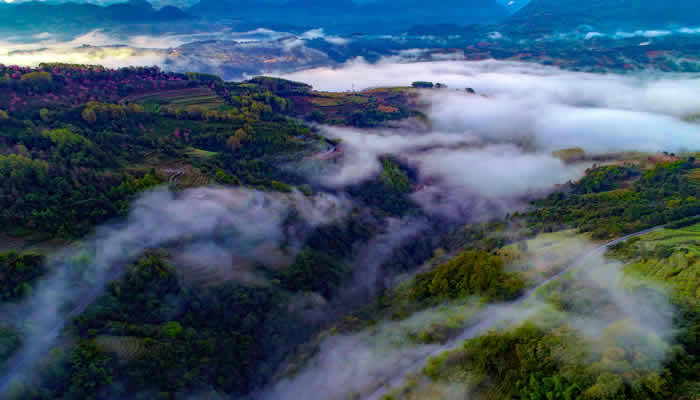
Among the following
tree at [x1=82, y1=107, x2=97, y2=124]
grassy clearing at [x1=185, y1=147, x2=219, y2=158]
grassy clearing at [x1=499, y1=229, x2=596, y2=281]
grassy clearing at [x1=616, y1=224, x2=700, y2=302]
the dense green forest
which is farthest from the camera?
grassy clearing at [x1=185, y1=147, x2=219, y2=158]

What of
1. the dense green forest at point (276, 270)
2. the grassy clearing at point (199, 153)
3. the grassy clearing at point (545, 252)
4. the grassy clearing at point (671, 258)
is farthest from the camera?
the grassy clearing at point (199, 153)

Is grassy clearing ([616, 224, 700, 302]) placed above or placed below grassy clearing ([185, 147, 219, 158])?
below

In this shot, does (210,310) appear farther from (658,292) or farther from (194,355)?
(658,292)

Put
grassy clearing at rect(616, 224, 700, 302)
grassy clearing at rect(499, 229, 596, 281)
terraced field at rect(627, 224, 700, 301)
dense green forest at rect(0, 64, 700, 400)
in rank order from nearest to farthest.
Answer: dense green forest at rect(0, 64, 700, 400)
grassy clearing at rect(616, 224, 700, 302)
terraced field at rect(627, 224, 700, 301)
grassy clearing at rect(499, 229, 596, 281)

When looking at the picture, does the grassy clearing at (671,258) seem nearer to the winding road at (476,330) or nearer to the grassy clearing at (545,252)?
the winding road at (476,330)

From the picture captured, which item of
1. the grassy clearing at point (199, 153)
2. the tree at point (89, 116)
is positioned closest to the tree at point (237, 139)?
the grassy clearing at point (199, 153)

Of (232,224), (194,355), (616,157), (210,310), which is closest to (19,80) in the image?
(232,224)

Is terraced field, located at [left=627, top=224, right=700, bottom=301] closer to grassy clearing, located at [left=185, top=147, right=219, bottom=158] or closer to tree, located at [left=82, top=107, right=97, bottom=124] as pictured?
grassy clearing, located at [left=185, top=147, right=219, bottom=158]

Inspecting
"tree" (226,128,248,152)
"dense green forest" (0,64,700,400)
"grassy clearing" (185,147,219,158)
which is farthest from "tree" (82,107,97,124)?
"tree" (226,128,248,152)

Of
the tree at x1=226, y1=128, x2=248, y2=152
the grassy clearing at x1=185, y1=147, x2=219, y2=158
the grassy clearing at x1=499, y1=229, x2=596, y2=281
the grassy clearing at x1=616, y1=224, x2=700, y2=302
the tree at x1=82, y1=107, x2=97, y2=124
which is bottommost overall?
the grassy clearing at x1=499, y1=229, x2=596, y2=281

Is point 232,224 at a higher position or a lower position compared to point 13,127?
lower

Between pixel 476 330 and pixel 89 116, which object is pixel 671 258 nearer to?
pixel 476 330
